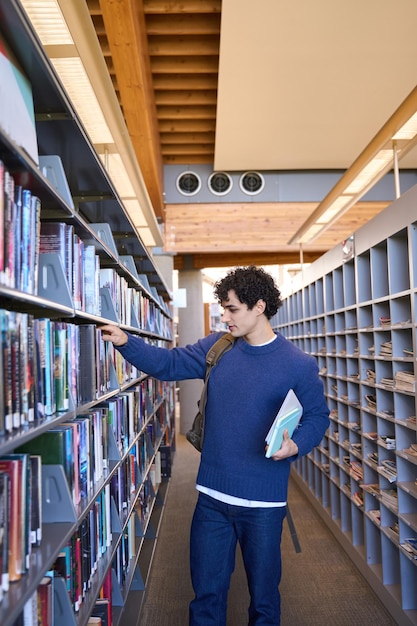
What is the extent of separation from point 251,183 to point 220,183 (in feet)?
1.57

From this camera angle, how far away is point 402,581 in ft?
9.04

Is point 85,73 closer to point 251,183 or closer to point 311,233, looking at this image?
point 311,233

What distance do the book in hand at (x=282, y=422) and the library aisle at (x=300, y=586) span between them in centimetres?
146

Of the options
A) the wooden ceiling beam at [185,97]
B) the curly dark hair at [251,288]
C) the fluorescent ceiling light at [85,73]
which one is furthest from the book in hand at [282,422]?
the wooden ceiling beam at [185,97]

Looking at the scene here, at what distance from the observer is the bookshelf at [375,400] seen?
277 centimetres

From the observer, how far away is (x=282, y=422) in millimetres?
1884

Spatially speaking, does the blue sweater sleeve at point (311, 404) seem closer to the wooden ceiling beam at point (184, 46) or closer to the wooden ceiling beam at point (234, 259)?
the wooden ceiling beam at point (184, 46)

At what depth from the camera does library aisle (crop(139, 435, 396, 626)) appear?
2.90 metres

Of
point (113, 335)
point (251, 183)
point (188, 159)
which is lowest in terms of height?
point (113, 335)

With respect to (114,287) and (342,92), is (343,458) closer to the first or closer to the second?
(114,287)

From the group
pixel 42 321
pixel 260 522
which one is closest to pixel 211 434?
pixel 260 522

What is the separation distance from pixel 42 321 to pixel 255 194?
7407mm

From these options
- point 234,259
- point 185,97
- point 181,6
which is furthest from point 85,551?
point 234,259

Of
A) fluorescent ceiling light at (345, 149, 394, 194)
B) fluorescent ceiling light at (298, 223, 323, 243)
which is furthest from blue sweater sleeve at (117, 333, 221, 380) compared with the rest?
fluorescent ceiling light at (298, 223, 323, 243)
